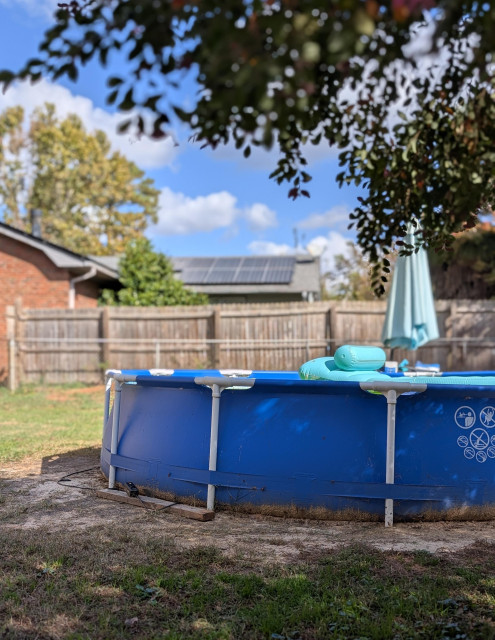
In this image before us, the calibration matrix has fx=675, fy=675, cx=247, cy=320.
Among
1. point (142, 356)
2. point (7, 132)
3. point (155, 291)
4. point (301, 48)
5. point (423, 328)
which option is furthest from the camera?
point (7, 132)

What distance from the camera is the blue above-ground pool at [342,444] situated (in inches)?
189

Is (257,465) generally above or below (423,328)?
below

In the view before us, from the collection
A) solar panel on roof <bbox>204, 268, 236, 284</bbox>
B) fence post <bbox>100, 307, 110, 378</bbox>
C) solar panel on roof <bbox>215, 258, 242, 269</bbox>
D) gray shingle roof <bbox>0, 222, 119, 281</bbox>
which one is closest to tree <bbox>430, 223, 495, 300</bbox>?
solar panel on roof <bbox>204, 268, 236, 284</bbox>

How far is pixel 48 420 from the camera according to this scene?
11.3 metres

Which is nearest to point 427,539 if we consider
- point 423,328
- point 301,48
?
point 301,48

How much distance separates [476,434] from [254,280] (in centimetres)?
1896

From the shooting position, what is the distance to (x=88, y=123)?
40.1 m

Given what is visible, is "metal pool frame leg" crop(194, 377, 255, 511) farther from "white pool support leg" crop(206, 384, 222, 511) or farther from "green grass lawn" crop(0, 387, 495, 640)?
"green grass lawn" crop(0, 387, 495, 640)

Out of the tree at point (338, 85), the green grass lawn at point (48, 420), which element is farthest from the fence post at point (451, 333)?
the tree at point (338, 85)

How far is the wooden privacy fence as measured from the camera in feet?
54.1

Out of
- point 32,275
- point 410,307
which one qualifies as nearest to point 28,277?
point 32,275

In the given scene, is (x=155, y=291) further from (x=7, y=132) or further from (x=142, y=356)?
(x=7, y=132)

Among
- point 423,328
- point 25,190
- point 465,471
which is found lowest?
point 465,471

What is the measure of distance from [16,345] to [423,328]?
10691 millimetres
